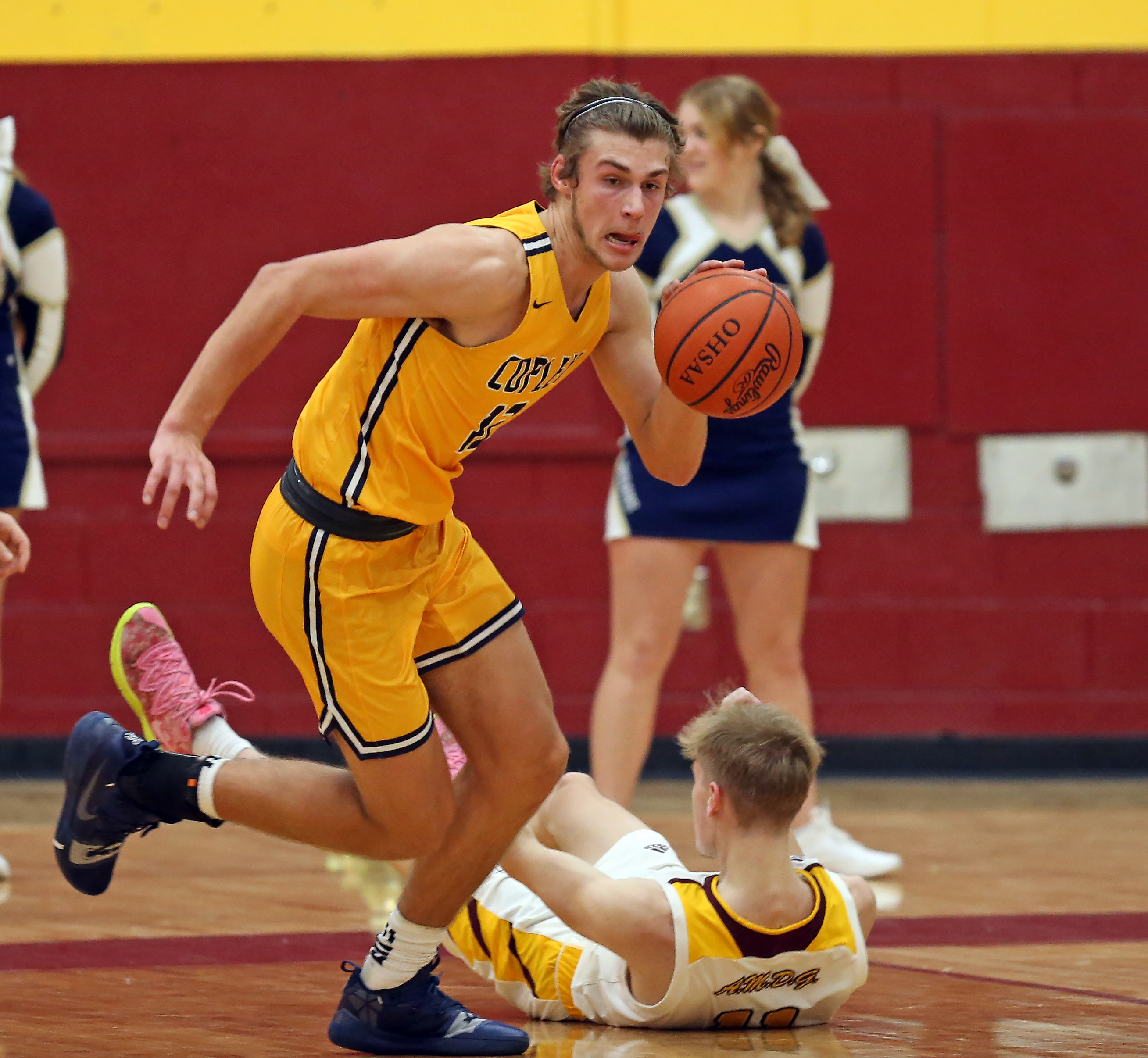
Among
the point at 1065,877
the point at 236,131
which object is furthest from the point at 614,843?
the point at 236,131

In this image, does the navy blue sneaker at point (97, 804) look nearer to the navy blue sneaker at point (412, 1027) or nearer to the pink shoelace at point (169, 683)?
the pink shoelace at point (169, 683)

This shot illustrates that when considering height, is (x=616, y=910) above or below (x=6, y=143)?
below

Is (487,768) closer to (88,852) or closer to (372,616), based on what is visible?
(372,616)

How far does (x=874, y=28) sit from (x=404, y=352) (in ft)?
14.8

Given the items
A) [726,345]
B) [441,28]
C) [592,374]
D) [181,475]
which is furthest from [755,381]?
[441,28]

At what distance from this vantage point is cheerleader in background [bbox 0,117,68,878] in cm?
500

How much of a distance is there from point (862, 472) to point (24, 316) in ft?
11.1

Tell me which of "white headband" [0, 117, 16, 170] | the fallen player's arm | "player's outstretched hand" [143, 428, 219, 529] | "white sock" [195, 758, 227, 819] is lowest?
the fallen player's arm

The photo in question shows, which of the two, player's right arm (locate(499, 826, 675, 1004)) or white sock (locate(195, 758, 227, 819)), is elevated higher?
white sock (locate(195, 758, 227, 819))

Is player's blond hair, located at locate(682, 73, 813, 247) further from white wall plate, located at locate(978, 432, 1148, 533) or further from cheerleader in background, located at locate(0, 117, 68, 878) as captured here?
white wall plate, located at locate(978, 432, 1148, 533)

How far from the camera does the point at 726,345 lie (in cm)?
325

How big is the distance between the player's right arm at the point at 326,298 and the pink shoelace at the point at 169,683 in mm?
984

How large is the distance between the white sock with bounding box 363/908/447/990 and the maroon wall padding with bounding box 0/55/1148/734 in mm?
3860

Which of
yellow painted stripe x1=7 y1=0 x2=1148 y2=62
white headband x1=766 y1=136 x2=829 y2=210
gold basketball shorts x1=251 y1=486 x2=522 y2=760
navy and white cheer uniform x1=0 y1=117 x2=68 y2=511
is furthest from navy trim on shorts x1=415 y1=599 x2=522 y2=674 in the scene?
yellow painted stripe x1=7 y1=0 x2=1148 y2=62
